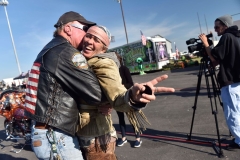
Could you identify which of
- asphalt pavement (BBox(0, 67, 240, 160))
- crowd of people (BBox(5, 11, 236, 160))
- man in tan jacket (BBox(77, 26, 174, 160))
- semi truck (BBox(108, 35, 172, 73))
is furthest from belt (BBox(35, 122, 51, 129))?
semi truck (BBox(108, 35, 172, 73))

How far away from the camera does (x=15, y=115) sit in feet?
17.2

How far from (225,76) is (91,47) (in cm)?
236

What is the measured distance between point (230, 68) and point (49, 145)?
2.78 metres

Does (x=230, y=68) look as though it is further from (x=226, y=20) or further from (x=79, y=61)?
(x=79, y=61)

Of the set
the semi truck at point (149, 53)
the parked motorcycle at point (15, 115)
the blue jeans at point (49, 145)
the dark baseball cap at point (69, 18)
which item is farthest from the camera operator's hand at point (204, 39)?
the semi truck at point (149, 53)

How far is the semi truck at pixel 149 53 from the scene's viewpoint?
20.4 metres

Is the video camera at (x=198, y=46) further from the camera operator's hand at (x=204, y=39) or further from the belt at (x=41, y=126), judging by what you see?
the belt at (x=41, y=126)

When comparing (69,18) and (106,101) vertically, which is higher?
(69,18)

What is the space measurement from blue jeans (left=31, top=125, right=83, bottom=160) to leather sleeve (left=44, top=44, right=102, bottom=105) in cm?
37

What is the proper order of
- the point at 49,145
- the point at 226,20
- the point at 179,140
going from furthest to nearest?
the point at 179,140
the point at 226,20
the point at 49,145

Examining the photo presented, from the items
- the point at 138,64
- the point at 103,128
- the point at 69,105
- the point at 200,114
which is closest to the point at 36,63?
the point at 69,105

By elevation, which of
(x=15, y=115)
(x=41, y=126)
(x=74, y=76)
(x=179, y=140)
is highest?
(x=74, y=76)

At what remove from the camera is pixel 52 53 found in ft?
4.46

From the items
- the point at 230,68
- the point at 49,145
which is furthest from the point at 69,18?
the point at 230,68
